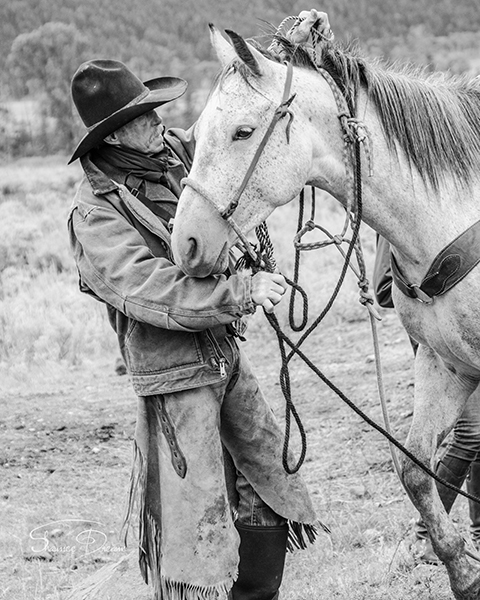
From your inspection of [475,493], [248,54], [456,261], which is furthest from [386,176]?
[475,493]

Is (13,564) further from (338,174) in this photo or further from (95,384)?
(95,384)

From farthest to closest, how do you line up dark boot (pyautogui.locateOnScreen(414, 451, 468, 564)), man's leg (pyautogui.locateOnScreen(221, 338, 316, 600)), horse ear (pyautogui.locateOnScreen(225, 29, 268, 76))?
dark boot (pyautogui.locateOnScreen(414, 451, 468, 564)) → man's leg (pyautogui.locateOnScreen(221, 338, 316, 600)) → horse ear (pyautogui.locateOnScreen(225, 29, 268, 76))

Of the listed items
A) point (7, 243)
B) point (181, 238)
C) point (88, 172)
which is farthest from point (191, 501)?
point (7, 243)

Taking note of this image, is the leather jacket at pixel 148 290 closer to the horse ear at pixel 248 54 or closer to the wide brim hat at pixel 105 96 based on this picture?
the wide brim hat at pixel 105 96

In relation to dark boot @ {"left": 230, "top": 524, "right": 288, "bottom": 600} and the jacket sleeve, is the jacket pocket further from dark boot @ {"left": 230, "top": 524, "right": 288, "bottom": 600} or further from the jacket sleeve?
dark boot @ {"left": 230, "top": 524, "right": 288, "bottom": 600}

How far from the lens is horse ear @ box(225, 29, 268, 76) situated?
2449mm

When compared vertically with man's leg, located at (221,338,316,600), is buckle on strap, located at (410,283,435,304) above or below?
above

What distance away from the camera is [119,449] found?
603 cm

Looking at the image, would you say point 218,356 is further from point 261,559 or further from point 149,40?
point 149,40

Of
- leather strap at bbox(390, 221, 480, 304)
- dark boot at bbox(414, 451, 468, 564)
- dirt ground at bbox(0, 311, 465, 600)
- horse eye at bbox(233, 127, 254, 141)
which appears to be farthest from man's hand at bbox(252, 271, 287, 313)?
dirt ground at bbox(0, 311, 465, 600)

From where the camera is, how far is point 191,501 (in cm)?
292

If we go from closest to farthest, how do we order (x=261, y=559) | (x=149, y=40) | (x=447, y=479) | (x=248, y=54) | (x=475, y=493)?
(x=248, y=54) → (x=261, y=559) → (x=447, y=479) → (x=475, y=493) → (x=149, y=40)

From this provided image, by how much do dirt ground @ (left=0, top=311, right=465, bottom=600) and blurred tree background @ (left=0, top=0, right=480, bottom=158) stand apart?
25.1 meters

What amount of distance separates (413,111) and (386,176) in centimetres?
26
